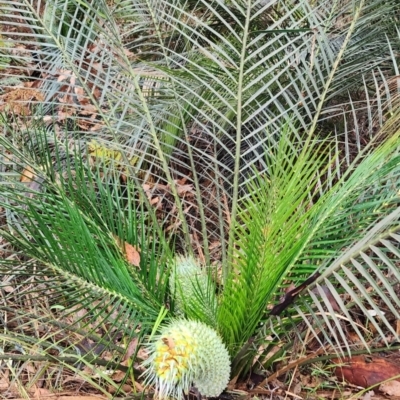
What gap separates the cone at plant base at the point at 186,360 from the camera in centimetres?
84

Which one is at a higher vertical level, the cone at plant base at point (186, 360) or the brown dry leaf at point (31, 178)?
the cone at plant base at point (186, 360)

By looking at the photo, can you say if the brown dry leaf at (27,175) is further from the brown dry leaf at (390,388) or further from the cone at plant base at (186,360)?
the brown dry leaf at (390,388)

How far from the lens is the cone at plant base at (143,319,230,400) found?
2.75 feet

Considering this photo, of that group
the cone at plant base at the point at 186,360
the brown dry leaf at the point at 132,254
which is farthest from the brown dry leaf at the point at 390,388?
the brown dry leaf at the point at 132,254

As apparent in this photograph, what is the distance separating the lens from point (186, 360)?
861 mm

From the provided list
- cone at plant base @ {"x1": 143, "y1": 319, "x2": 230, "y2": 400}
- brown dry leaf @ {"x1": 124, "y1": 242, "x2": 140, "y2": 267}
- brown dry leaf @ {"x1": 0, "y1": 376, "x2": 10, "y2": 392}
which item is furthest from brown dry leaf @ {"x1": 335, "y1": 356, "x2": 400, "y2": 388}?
brown dry leaf @ {"x1": 0, "y1": 376, "x2": 10, "y2": 392}

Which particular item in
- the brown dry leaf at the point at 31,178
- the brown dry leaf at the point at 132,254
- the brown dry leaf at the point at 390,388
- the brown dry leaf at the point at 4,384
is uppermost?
the brown dry leaf at the point at 390,388

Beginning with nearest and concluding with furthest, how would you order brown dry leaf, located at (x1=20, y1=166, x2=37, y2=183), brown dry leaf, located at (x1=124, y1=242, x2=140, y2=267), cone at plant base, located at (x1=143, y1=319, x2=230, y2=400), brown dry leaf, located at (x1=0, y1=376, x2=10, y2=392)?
1. cone at plant base, located at (x1=143, y1=319, x2=230, y2=400)
2. brown dry leaf, located at (x1=124, y1=242, x2=140, y2=267)
3. brown dry leaf, located at (x1=20, y1=166, x2=37, y2=183)
4. brown dry leaf, located at (x1=0, y1=376, x2=10, y2=392)

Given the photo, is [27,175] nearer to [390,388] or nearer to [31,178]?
[31,178]

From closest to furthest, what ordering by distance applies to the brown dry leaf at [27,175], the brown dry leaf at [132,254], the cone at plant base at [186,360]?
1. the cone at plant base at [186,360]
2. the brown dry leaf at [132,254]
3. the brown dry leaf at [27,175]

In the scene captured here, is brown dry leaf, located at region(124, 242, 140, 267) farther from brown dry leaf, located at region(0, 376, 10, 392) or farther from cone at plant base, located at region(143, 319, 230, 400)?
brown dry leaf, located at region(0, 376, 10, 392)

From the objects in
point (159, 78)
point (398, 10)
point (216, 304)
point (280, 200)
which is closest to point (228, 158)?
point (159, 78)

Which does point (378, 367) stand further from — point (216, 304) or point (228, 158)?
point (228, 158)

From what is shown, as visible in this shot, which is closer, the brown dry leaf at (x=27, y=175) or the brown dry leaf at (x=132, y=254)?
the brown dry leaf at (x=132, y=254)
